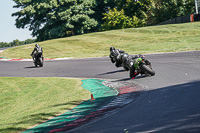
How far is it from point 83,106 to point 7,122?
2.04m

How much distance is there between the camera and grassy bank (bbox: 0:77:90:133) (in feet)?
24.1

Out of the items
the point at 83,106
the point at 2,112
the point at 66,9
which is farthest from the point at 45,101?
the point at 66,9

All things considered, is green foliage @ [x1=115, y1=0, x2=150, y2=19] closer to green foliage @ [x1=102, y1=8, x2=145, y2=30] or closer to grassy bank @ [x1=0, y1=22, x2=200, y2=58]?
green foliage @ [x1=102, y1=8, x2=145, y2=30]

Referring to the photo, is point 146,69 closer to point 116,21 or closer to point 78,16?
point 78,16

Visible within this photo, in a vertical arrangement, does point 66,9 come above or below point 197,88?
above

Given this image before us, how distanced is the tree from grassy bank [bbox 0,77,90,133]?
38.6 meters

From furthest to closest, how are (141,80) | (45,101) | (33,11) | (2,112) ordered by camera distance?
A: (33,11) → (141,80) → (45,101) → (2,112)

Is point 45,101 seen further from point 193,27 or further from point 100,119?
point 193,27

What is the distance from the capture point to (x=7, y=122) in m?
7.46

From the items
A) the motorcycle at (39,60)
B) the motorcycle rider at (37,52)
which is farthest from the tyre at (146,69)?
the motorcycle at (39,60)

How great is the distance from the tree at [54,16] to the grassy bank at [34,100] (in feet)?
127

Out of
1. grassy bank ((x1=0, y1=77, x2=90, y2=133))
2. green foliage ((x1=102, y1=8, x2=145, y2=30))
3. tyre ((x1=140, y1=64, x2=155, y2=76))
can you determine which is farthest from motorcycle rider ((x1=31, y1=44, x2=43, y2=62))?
green foliage ((x1=102, y1=8, x2=145, y2=30))

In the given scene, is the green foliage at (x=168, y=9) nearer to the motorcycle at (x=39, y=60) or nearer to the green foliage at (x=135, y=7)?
the green foliage at (x=135, y=7)

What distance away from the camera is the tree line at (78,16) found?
2048 inches
